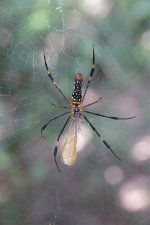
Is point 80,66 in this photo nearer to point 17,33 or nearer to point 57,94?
point 57,94

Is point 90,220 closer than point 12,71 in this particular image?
No

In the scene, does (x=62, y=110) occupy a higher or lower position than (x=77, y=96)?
lower

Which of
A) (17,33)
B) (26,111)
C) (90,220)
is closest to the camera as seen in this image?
(17,33)

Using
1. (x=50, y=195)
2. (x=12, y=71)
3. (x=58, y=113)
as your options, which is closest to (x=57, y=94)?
(x=58, y=113)

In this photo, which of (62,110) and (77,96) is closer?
(77,96)

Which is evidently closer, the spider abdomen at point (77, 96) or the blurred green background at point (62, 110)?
the spider abdomen at point (77, 96)

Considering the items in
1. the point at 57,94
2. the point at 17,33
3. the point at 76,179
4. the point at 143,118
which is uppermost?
the point at 17,33

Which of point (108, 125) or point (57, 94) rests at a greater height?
point (57, 94)

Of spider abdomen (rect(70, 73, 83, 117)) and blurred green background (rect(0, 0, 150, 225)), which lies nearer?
spider abdomen (rect(70, 73, 83, 117))
